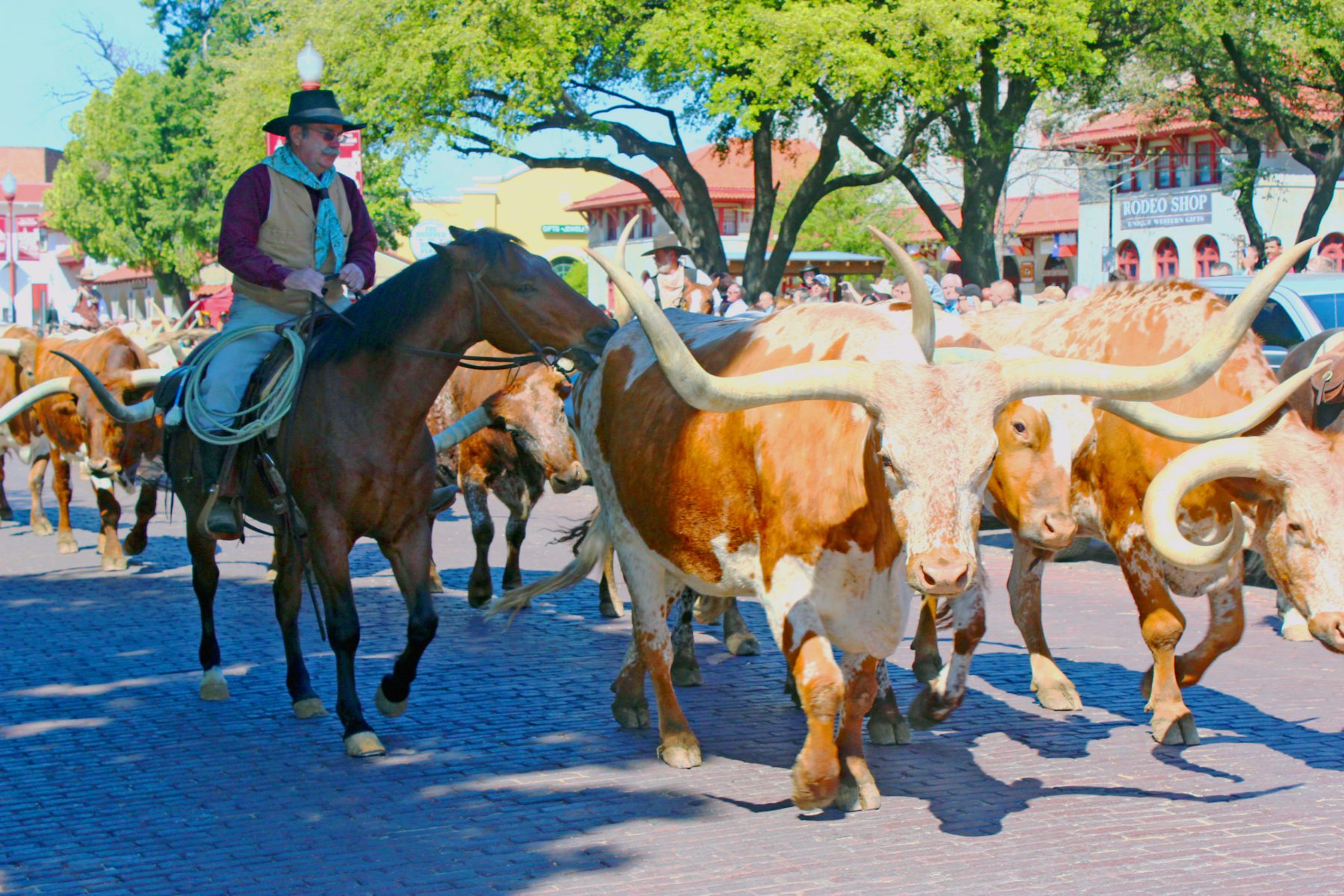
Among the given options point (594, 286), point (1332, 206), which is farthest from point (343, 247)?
point (594, 286)

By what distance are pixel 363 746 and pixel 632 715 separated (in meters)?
1.27

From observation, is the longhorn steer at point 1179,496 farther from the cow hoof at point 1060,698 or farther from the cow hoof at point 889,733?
the cow hoof at point 889,733

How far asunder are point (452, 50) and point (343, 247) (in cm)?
2055

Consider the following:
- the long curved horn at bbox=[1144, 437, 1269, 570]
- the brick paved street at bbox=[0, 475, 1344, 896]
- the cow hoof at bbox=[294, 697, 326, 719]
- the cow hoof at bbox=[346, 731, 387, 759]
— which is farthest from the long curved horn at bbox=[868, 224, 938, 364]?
the cow hoof at bbox=[294, 697, 326, 719]

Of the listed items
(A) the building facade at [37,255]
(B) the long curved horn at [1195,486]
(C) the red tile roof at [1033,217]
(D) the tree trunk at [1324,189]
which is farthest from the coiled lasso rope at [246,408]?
(C) the red tile roof at [1033,217]

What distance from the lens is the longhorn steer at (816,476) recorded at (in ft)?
15.9

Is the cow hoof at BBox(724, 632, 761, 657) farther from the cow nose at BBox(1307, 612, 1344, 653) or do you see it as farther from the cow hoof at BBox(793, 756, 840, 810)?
the cow nose at BBox(1307, 612, 1344, 653)

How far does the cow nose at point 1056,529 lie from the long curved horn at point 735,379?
170cm

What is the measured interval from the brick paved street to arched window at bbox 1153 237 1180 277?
44.6 metres

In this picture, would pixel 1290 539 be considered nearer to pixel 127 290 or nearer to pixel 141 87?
pixel 141 87

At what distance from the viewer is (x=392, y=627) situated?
9680 millimetres

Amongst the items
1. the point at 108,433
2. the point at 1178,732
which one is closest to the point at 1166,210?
the point at 108,433

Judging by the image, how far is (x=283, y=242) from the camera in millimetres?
7531

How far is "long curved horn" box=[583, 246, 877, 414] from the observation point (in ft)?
15.9
